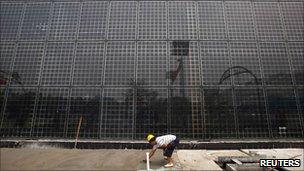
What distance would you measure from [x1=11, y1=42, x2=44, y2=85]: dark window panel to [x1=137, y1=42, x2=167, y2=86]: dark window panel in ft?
13.1

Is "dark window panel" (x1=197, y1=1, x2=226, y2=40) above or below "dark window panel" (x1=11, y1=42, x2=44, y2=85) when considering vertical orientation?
above

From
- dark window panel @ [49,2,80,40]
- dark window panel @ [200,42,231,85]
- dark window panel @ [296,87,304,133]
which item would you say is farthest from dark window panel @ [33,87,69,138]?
dark window panel @ [296,87,304,133]

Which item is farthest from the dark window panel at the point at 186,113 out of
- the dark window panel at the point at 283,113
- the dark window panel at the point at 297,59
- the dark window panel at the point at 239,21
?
the dark window panel at the point at 297,59

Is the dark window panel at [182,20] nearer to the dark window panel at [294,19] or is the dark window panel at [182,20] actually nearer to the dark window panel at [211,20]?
the dark window panel at [211,20]

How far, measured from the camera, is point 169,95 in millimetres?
9562

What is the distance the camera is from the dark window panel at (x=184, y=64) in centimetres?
974

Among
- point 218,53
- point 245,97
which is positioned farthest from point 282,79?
point 218,53

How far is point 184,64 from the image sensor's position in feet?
32.7

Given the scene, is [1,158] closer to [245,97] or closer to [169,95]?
[169,95]

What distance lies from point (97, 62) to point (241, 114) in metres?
5.79

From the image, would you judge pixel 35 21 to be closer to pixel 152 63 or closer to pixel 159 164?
pixel 152 63

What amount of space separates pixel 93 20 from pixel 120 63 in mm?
2332

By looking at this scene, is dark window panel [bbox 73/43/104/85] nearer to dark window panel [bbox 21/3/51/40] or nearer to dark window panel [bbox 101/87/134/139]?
dark window panel [bbox 101/87/134/139]

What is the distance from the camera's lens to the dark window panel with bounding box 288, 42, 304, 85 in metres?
9.91
